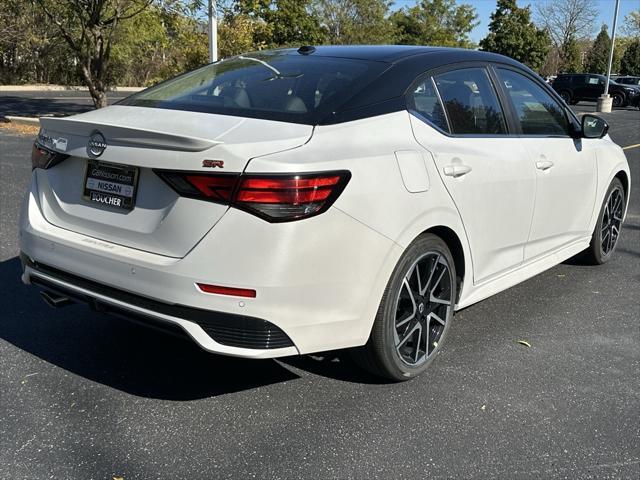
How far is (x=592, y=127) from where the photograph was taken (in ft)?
15.4

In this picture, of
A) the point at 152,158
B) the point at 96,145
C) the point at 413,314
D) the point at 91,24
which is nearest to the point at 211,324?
the point at 152,158

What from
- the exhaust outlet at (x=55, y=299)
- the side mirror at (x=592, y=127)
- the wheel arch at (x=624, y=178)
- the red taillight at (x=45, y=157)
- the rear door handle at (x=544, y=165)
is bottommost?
the exhaust outlet at (x=55, y=299)

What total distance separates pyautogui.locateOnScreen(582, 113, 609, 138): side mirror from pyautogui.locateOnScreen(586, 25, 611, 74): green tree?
75.1 m

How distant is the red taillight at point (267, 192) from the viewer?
100 inches

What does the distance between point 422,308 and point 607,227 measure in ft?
9.35

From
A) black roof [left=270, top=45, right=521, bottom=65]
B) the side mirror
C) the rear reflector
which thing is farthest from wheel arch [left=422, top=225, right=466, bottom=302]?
the side mirror

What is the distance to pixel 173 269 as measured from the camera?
2.65 m

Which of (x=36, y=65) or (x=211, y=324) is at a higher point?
(x=36, y=65)

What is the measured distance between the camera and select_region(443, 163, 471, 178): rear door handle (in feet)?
10.8

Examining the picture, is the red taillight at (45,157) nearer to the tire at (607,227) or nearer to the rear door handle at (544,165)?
the rear door handle at (544,165)

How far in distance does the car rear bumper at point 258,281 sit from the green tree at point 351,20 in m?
38.8

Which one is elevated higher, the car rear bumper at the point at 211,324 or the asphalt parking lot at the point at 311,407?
the car rear bumper at the point at 211,324

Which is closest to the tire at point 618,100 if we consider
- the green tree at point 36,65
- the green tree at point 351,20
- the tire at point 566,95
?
the tire at point 566,95

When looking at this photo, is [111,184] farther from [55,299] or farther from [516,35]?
[516,35]
